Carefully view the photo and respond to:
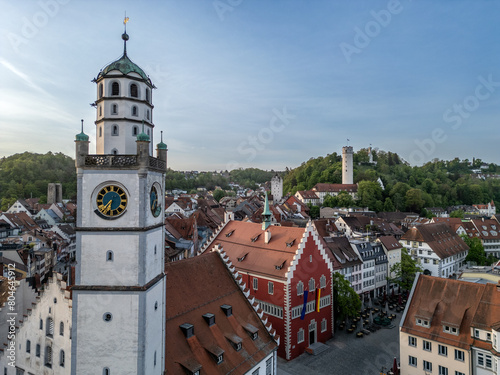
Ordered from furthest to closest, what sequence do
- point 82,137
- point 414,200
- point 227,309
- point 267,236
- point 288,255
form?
point 414,200 < point 267,236 < point 288,255 < point 227,309 < point 82,137

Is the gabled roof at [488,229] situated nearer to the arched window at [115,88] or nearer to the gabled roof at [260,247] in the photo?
the gabled roof at [260,247]

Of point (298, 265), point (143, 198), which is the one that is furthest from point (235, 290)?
point (143, 198)

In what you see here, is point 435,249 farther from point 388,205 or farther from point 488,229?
point 388,205

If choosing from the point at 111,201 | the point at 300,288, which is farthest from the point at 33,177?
the point at 111,201

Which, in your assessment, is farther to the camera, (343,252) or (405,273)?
(405,273)

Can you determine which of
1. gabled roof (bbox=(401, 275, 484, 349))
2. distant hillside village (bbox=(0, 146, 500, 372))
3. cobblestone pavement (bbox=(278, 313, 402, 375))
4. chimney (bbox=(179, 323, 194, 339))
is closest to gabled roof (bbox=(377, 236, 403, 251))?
distant hillside village (bbox=(0, 146, 500, 372))

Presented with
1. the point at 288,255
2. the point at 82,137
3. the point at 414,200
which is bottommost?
the point at 288,255

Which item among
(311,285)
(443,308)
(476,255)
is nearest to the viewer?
(443,308)
